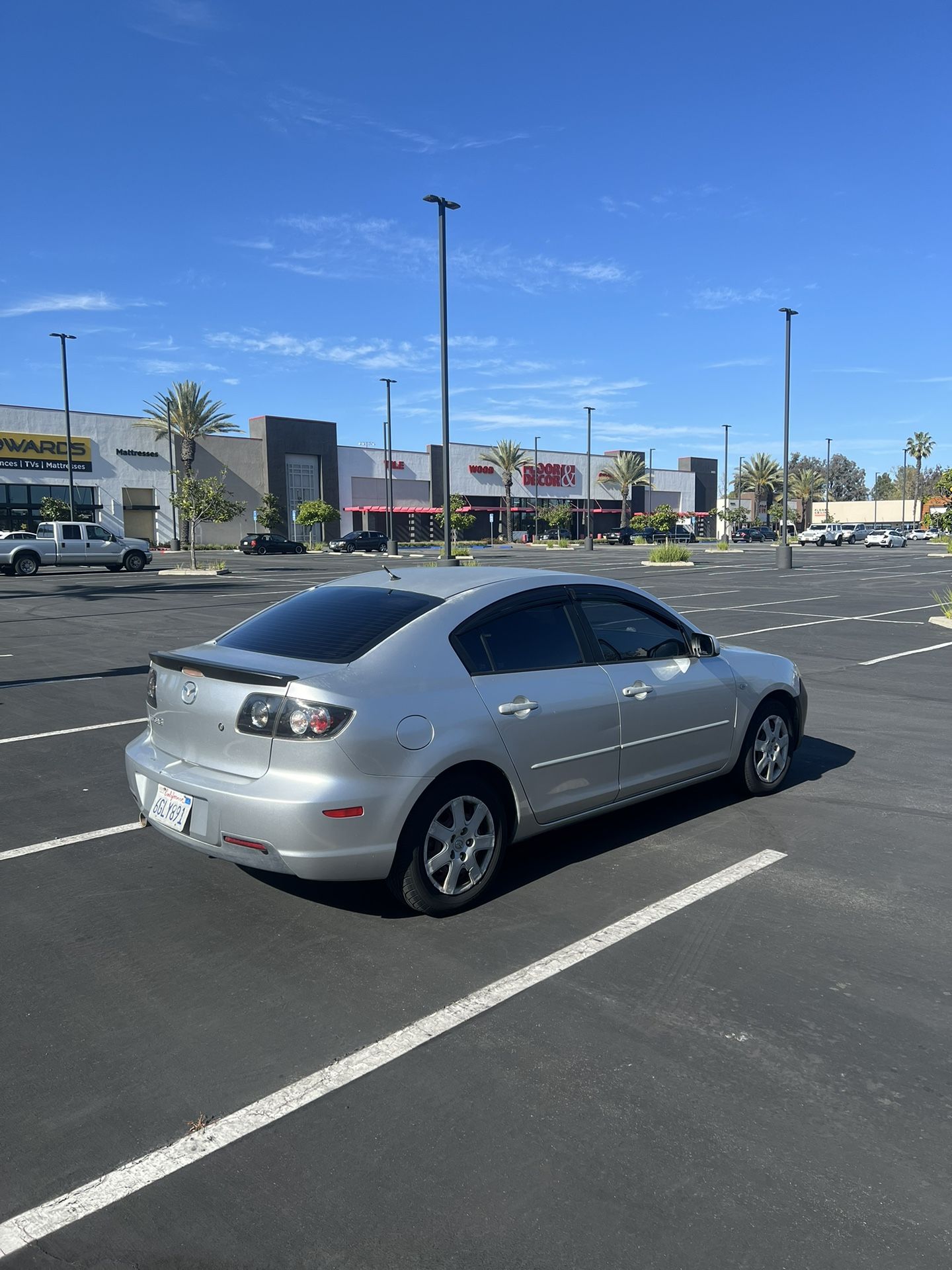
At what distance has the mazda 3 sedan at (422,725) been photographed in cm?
415

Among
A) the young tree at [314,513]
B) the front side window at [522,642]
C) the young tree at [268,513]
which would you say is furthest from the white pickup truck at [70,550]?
the front side window at [522,642]

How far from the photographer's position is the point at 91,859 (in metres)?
5.35

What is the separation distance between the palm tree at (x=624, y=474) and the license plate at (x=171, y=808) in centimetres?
9122

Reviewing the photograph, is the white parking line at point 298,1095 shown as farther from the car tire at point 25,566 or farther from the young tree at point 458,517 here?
the young tree at point 458,517

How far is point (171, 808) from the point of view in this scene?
179 inches

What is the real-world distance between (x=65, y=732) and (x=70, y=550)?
28755 millimetres

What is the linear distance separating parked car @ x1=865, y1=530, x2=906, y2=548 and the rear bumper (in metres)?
72.7

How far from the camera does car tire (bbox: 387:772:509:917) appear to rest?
14.2 ft

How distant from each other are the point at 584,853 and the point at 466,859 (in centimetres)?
109

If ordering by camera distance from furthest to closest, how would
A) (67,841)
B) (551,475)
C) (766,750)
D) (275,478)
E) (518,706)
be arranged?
1. (551,475)
2. (275,478)
3. (766,750)
4. (67,841)
5. (518,706)

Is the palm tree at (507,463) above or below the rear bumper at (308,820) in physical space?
above

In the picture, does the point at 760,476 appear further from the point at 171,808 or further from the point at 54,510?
the point at 171,808

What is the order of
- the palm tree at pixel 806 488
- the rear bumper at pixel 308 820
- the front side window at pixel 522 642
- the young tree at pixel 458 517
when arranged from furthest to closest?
the palm tree at pixel 806 488
the young tree at pixel 458 517
the front side window at pixel 522 642
the rear bumper at pixel 308 820

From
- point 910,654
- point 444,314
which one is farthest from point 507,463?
point 910,654
